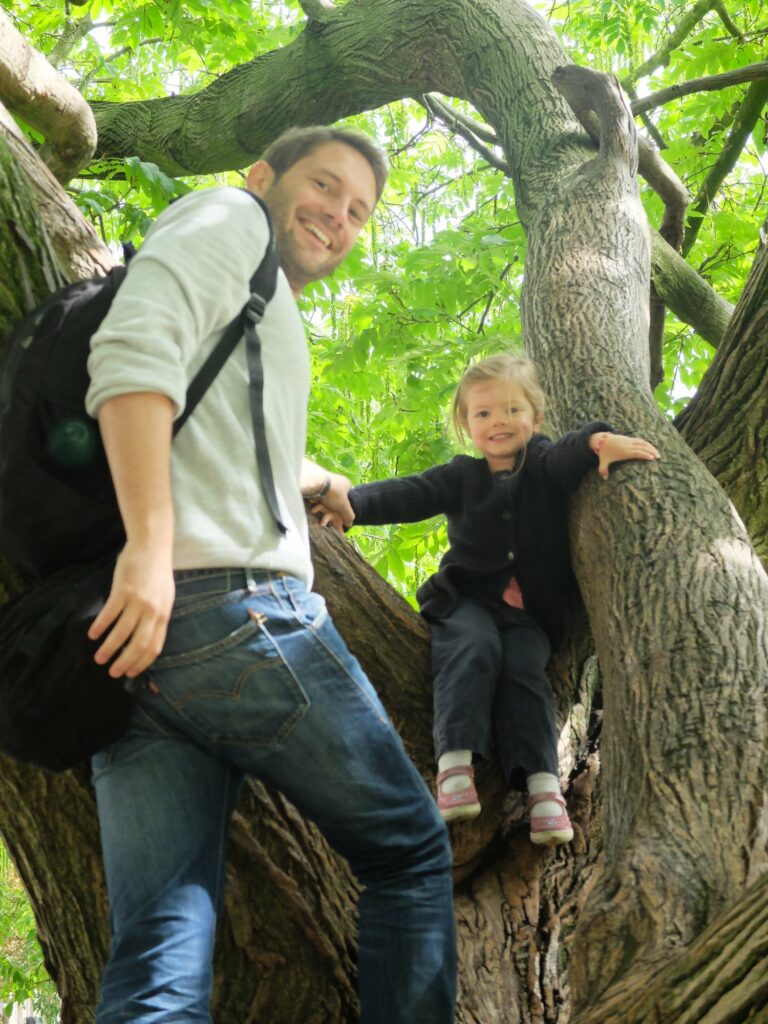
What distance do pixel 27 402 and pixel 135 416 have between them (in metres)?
0.21

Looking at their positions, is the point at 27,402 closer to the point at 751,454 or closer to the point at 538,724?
the point at 538,724

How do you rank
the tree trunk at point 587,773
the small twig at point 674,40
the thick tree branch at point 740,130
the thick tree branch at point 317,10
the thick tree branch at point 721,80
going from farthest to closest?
1. the small twig at point 674,40
2. the thick tree branch at point 740,130
3. the thick tree branch at point 317,10
4. the thick tree branch at point 721,80
5. the tree trunk at point 587,773

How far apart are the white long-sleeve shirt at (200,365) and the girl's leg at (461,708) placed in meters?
1.07

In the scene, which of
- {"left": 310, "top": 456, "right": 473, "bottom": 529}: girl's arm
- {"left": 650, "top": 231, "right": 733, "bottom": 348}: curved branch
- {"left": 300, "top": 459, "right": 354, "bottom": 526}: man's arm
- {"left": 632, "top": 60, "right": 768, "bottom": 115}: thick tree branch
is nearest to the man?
{"left": 300, "top": 459, "right": 354, "bottom": 526}: man's arm

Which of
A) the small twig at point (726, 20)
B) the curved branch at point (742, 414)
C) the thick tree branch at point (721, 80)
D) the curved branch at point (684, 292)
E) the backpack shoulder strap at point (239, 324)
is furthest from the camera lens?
the small twig at point (726, 20)

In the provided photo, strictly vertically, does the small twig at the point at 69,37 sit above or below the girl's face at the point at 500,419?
above

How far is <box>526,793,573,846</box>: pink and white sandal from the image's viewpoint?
2.71m

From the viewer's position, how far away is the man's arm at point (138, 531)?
1543mm

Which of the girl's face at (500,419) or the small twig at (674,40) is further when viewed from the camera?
the small twig at (674,40)

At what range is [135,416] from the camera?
1.55 metres

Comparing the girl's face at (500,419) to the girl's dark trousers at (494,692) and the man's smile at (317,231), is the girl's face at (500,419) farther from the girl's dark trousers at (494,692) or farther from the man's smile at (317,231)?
the man's smile at (317,231)

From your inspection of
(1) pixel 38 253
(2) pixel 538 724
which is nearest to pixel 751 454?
(2) pixel 538 724

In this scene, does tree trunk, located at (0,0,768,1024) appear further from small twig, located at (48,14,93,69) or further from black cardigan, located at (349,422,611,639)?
small twig, located at (48,14,93,69)

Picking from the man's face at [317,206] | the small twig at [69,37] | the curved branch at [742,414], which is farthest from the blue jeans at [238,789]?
the small twig at [69,37]
